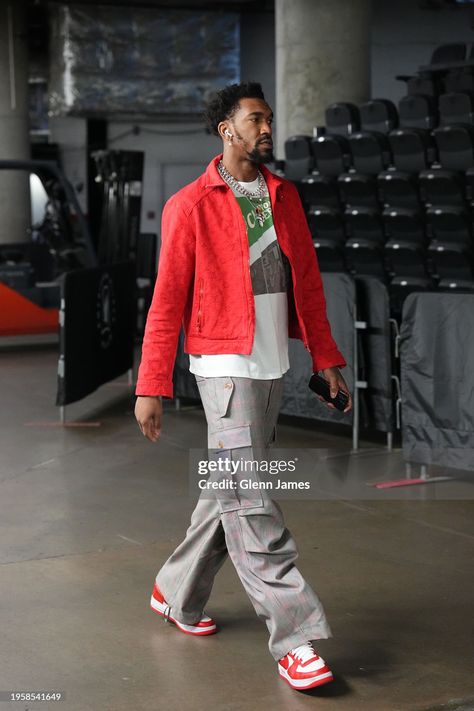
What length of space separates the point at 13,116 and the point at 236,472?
1755 cm

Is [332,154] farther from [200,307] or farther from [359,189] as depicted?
[200,307]

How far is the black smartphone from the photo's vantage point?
4082 millimetres

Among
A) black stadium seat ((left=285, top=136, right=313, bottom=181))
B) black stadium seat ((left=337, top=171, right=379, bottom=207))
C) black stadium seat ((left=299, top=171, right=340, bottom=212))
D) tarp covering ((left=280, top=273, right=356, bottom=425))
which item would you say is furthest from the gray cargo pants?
black stadium seat ((left=285, top=136, right=313, bottom=181))

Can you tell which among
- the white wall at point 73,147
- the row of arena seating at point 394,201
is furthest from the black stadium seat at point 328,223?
the white wall at point 73,147

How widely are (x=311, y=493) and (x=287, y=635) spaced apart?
2.91m

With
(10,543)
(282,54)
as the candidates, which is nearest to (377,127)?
(282,54)

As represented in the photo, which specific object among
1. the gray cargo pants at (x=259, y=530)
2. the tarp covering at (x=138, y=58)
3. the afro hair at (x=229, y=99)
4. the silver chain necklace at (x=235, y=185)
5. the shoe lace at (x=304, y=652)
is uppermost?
the tarp covering at (x=138, y=58)

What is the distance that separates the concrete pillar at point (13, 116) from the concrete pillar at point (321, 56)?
806 centimetres

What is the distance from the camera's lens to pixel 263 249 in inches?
152

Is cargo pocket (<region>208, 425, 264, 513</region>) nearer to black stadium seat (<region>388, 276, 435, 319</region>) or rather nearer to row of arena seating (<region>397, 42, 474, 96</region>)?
black stadium seat (<region>388, 276, 435, 319</region>)

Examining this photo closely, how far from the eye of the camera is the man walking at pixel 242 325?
12.2ft

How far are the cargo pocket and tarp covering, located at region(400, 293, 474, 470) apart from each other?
3130 millimetres

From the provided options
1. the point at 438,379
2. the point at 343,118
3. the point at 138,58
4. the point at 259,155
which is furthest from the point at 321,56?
the point at 259,155

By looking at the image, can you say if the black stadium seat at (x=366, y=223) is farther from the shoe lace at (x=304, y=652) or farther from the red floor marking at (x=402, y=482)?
the shoe lace at (x=304, y=652)
